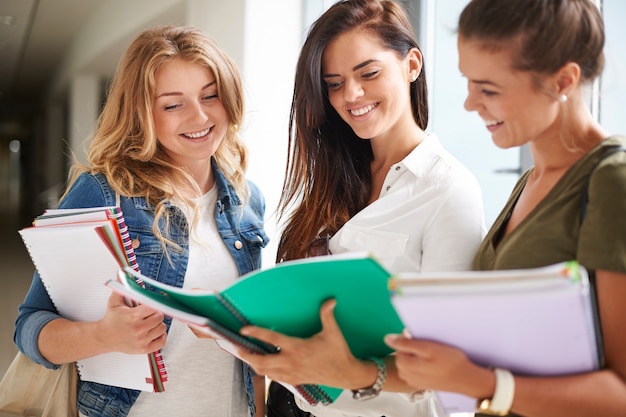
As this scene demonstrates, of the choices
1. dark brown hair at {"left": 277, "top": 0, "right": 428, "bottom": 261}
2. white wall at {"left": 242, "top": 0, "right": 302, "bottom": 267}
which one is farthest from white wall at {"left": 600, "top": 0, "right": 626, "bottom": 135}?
white wall at {"left": 242, "top": 0, "right": 302, "bottom": 267}

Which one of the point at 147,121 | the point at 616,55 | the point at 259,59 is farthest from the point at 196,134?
the point at 259,59

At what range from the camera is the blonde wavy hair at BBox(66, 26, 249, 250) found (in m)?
1.78

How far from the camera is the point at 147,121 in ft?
5.88

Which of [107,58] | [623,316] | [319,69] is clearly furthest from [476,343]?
[107,58]

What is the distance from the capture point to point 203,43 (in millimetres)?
1856

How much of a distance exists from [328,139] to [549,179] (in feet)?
2.55

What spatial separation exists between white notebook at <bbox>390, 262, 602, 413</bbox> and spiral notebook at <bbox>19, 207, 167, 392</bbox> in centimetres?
71

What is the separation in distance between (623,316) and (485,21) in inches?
19.1

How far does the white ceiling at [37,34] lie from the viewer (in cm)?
806

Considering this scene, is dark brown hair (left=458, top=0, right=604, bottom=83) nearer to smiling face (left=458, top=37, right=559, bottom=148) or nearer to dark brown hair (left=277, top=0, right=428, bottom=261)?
smiling face (left=458, top=37, right=559, bottom=148)

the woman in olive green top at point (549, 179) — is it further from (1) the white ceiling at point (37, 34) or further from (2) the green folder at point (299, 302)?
(1) the white ceiling at point (37, 34)

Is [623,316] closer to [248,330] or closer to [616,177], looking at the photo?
[616,177]

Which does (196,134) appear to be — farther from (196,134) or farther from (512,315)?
(512,315)

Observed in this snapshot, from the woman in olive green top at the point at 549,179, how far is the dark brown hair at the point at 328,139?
562 millimetres
